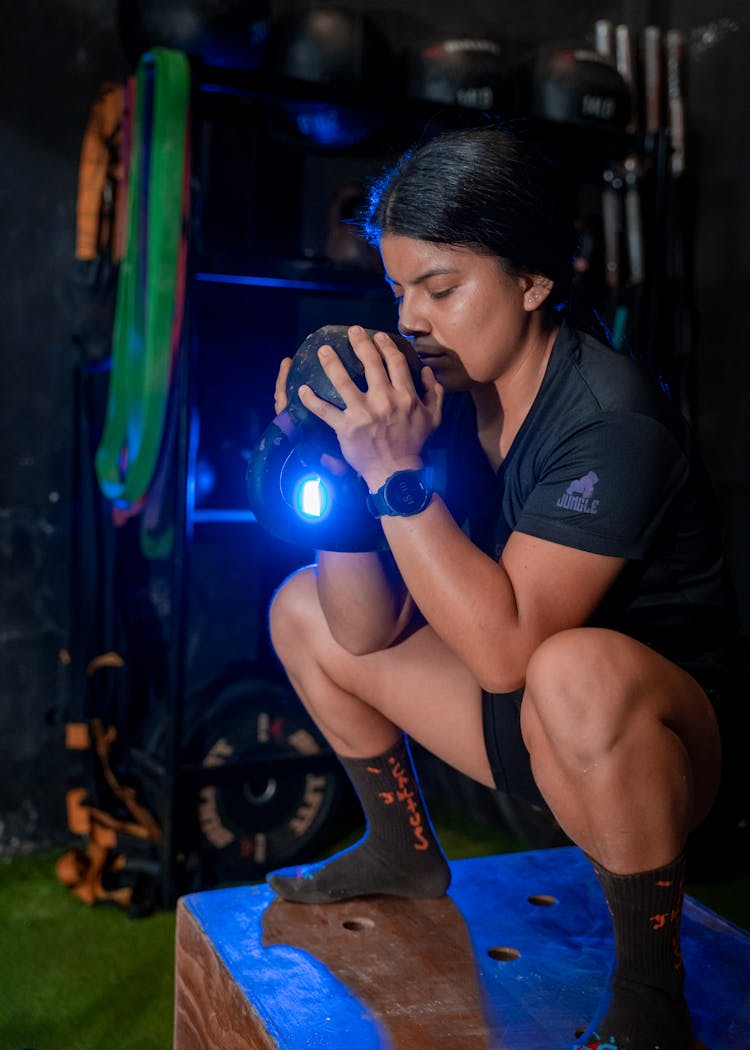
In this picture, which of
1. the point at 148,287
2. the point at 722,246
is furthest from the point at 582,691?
the point at 722,246

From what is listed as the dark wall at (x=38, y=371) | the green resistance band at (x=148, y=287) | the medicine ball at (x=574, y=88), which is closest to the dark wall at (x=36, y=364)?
the dark wall at (x=38, y=371)

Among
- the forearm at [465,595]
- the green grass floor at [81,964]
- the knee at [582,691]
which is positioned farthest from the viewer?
the green grass floor at [81,964]

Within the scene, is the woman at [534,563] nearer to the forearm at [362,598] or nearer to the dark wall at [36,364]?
the forearm at [362,598]

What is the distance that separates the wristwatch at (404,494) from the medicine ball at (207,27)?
61.8 inches

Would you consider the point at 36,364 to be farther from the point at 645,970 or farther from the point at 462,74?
the point at 645,970

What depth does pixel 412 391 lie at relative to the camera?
1357 mm

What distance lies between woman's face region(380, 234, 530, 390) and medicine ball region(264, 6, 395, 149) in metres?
1.26

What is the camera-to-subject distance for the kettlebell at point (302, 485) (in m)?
1.51

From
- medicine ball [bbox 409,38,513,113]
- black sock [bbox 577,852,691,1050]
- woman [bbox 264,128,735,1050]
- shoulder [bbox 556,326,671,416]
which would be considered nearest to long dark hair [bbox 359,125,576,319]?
woman [bbox 264,128,735,1050]

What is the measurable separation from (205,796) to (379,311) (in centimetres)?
153

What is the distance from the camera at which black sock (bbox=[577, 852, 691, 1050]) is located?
1.24 meters

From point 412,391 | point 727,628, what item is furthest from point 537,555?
point 727,628

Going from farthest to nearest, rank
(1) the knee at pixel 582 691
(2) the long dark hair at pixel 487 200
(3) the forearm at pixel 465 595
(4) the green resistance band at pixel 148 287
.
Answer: (4) the green resistance band at pixel 148 287
(2) the long dark hair at pixel 487 200
(3) the forearm at pixel 465 595
(1) the knee at pixel 582 691

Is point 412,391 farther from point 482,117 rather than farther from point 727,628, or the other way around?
point 482,117
